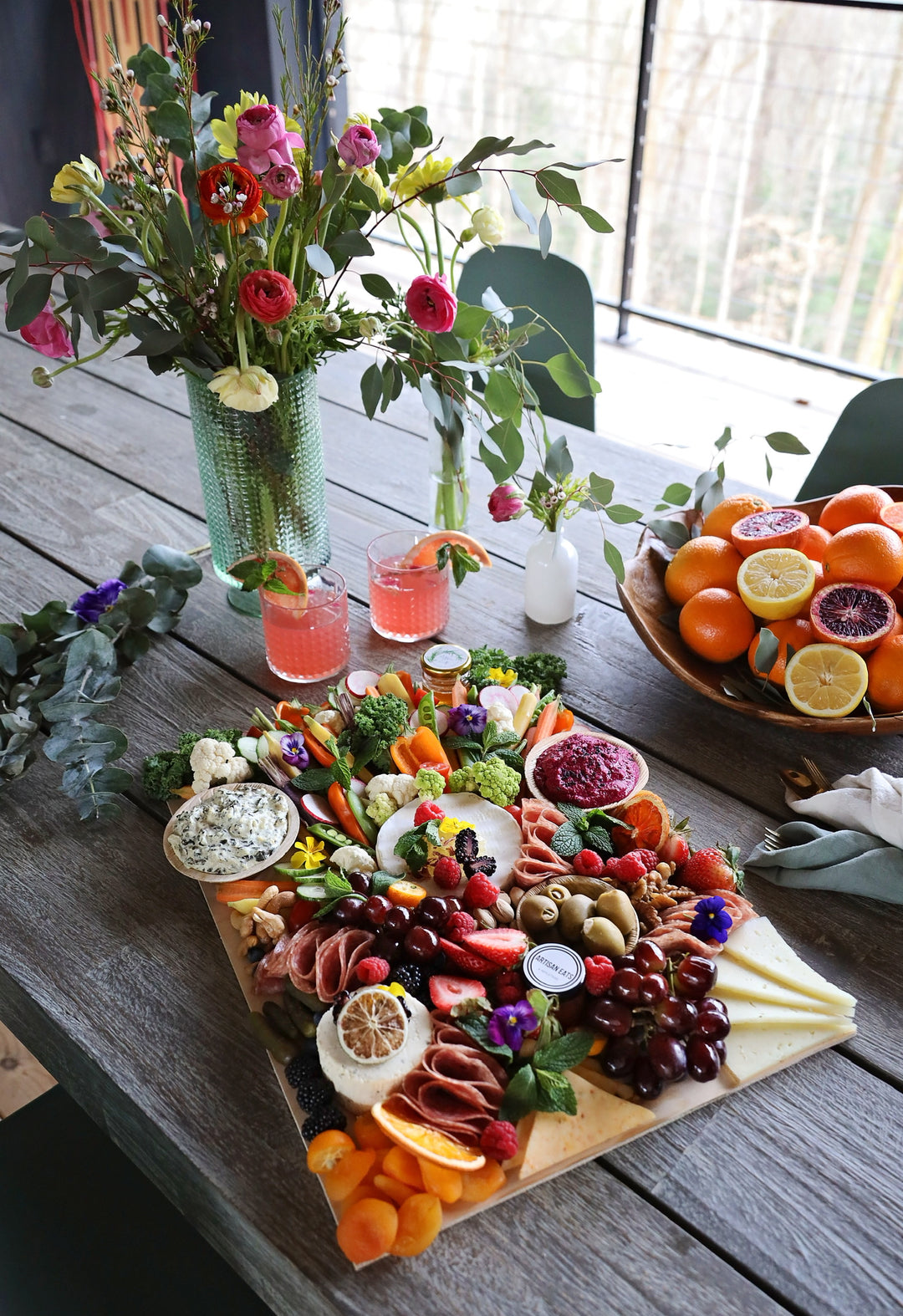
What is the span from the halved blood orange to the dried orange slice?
74 centimetres

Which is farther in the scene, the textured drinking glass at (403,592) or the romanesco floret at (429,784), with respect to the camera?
the textured drinking glass at (403,592)

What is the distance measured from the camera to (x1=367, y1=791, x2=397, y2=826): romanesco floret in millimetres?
991

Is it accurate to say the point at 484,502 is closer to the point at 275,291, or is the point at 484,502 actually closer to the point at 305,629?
the point at 305,629

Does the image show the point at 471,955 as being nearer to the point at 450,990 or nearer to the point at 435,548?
the point at 450,990

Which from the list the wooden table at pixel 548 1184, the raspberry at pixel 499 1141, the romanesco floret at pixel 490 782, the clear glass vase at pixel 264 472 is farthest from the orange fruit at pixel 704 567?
the raspberry at pixel 499 1141

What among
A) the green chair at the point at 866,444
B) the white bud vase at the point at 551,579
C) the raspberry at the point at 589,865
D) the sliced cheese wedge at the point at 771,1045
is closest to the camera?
the sliced cheese wedge at the point at 771,1045

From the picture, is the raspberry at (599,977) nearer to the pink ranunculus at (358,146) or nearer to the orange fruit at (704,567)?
the orange fruit at (704,567)

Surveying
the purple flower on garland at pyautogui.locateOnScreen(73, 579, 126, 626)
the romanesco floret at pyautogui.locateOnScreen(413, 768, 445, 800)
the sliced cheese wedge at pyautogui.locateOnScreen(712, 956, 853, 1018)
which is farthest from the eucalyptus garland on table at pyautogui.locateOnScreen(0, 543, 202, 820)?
the sliced cheese wedge at pyautogui.locateOnScreen(712, 956, 853, 1018)

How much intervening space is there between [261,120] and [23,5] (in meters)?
3.52

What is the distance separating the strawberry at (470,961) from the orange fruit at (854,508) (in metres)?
0.66

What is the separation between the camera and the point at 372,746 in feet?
3.48

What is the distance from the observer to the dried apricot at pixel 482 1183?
72 centimetres

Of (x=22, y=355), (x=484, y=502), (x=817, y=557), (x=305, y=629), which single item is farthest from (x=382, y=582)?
(x=22, y=355)

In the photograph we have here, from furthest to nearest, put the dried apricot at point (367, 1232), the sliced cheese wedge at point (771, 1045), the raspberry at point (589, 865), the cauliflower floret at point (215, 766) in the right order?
the cauliflower floret at point (215, 766) < the raspberry at point (589, 865) < the sliced cheese wedge at point (771, 1045) < the dried apricot at point (367, 1232)
